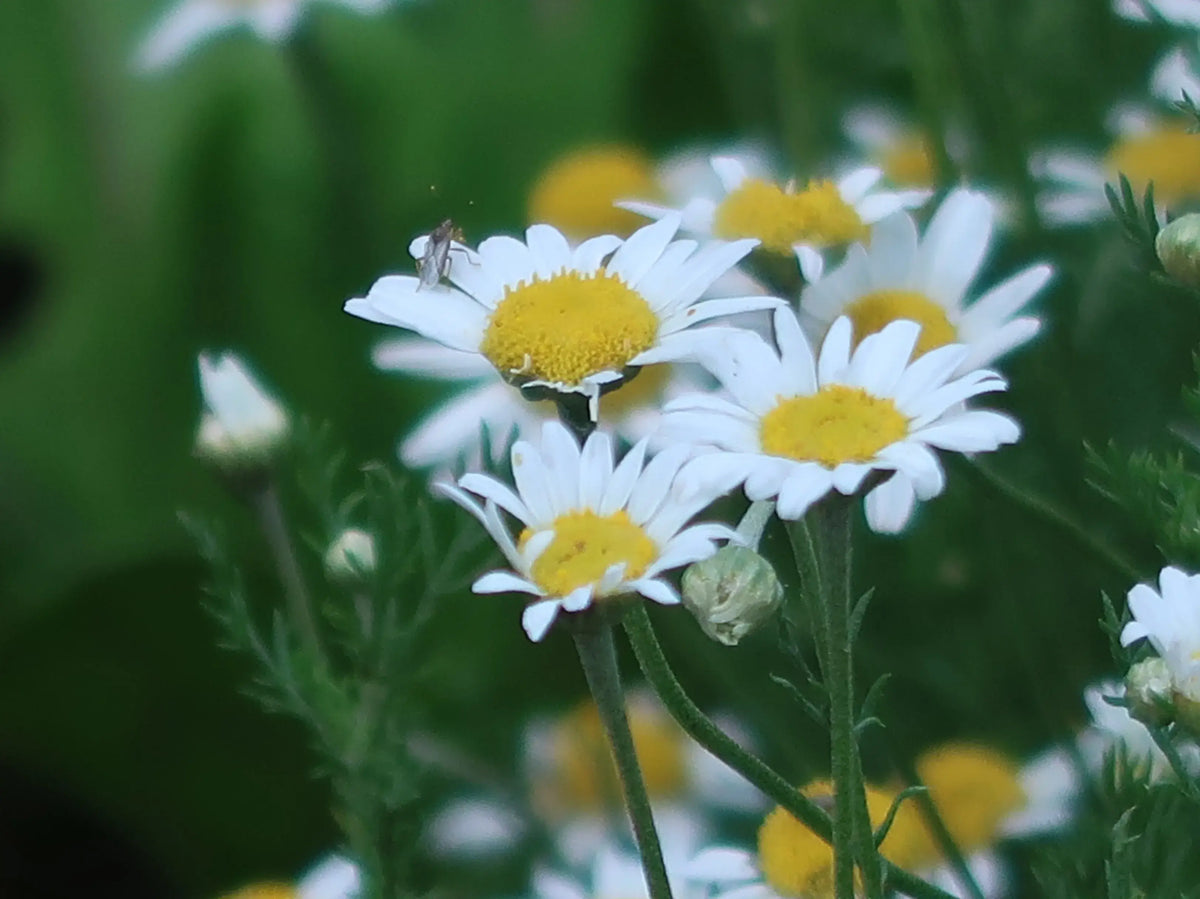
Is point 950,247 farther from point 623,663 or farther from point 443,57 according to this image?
point 443,57

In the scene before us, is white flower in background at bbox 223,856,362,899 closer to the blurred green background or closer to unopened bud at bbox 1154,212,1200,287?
the blurred green background

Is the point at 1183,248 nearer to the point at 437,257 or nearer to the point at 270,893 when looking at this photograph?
the point at 437,257

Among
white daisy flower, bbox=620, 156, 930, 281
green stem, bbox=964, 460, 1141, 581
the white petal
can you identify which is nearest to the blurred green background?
green stem, bbox=964, 460, 1141, 581

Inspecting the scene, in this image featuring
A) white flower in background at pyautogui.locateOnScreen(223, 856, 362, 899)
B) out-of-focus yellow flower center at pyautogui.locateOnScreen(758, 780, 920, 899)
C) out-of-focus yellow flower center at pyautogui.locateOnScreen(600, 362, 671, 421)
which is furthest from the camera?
out-of-focus yellow flower center at pyautogui.locateOnScreen(600, 362, 671, 421)

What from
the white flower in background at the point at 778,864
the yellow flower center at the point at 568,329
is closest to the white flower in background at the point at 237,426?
the yellow flower center at the point at 568,329

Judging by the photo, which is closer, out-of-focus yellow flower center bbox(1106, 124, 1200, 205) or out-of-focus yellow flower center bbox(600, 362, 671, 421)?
out-of-focus yellow flower center bbox(600, 362, 671, 421)

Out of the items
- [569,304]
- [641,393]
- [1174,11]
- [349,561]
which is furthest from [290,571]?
[1174,11]
